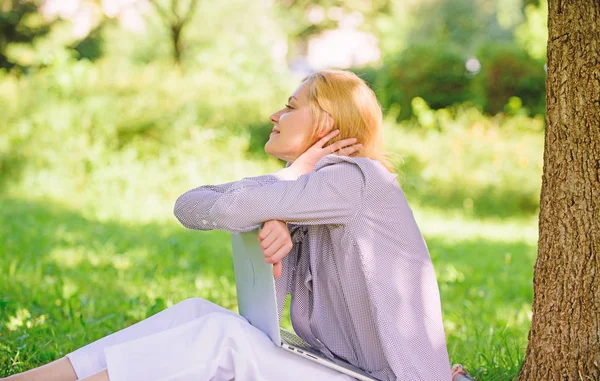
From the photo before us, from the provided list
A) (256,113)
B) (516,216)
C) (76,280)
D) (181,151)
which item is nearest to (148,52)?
(256,113)

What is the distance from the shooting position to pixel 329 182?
224 centimetres

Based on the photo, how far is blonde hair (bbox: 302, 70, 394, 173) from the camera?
258 cm

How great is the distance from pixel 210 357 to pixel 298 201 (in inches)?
19.8

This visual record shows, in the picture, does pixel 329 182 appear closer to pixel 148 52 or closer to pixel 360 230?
pixel 360 230

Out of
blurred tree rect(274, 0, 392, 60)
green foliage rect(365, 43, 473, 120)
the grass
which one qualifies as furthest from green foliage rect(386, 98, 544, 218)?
blurred tree rect(274, 0, 392, 60)

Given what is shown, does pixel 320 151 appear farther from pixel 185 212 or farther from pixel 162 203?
pixel 162 203

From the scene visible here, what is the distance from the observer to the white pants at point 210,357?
7.01 feet

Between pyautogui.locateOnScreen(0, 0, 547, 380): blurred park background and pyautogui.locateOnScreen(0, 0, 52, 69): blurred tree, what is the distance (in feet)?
0.10

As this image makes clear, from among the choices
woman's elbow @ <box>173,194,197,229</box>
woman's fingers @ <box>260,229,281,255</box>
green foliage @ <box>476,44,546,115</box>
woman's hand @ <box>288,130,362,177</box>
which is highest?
woman's hand @ <box>288,130,362,177</box>

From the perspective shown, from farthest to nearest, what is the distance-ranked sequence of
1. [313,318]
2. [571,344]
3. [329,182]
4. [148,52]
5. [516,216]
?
[148,52], [516,216], [571,344], [313,318], [329,182]

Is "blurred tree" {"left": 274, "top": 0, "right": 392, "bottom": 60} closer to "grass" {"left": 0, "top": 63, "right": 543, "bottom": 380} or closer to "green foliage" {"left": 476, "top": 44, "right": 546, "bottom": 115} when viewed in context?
"green foliage" {"left": 476, "top": 44, "right": 546, "bottom": 115}

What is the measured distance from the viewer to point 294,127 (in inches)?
103

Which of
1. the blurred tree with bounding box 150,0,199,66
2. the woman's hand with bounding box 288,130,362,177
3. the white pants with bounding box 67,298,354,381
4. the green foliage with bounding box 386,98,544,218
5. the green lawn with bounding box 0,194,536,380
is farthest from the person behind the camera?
the blurred tree with bounding box 150,0,199,66

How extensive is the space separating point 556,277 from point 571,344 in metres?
→ 0.23
